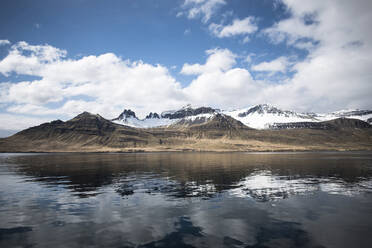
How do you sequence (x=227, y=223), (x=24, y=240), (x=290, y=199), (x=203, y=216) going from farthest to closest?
(x=290, y=199) < (x=203, y=216) < (x=227, y=223) < (x=24, y=240)

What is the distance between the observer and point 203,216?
26094 millimetres

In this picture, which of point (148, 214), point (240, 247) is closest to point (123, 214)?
point (148, 214)

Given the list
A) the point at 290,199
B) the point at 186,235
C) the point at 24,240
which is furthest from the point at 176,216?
the point at 290,199

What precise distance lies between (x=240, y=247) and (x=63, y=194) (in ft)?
98.9

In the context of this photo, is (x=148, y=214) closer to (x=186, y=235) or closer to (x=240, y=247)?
(x=186, y=235)

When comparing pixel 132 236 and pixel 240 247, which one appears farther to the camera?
pixel 132 236

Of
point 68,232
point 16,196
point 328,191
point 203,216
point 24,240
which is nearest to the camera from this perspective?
point 24,240

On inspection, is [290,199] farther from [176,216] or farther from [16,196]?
[16,196]

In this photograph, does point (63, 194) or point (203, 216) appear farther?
point (63, 194)

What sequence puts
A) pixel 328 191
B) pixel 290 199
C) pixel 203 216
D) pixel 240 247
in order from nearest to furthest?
pixel 240 247 → pixel 203 216 → pixel 290 199 → pixel 328 191

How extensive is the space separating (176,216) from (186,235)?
214 inches

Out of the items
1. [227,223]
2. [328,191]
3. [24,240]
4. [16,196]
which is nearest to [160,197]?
[227,223]

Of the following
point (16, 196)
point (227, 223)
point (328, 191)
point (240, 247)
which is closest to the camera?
point (240, 247)

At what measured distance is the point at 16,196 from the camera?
120 feet
